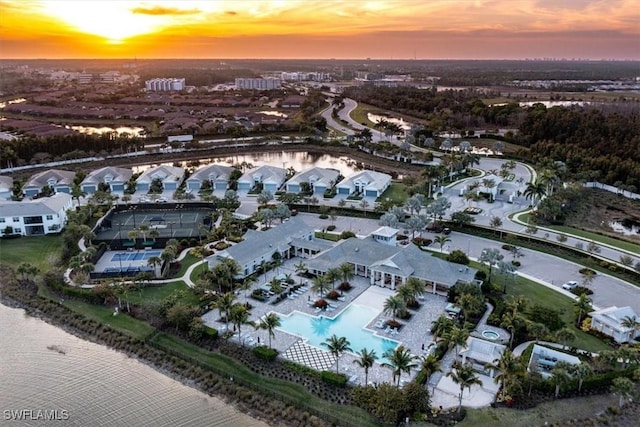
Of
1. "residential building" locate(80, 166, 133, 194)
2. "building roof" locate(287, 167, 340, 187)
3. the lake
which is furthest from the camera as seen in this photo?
"building roof" locate(287, 167, 340, 187)

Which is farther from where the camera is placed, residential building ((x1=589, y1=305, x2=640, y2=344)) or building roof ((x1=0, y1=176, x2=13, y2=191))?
building roof ((x1=0, y1=176, x2=13, y2=191))

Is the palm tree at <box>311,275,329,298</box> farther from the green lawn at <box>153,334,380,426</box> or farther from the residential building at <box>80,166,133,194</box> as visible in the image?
the residential building at <box>80,166,133,194</box>

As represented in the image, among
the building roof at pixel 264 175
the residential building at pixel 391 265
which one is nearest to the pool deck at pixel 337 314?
the residential building at pixel 391 265

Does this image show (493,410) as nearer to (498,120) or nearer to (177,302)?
(177,302)

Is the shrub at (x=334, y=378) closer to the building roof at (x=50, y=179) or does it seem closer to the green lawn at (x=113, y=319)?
the green lawn at (x=113, y=319)

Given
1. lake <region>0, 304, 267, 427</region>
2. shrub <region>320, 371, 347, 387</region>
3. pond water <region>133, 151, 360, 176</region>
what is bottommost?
lake <region>0, 304, 267, 427</region>

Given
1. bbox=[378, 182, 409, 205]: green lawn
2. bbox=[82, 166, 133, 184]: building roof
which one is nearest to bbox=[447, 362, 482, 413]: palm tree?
bbox=[378, 182, 409, 205]: green lawn

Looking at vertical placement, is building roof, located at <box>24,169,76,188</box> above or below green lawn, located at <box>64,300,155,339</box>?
above
